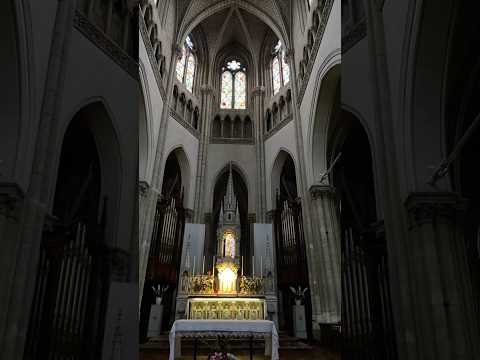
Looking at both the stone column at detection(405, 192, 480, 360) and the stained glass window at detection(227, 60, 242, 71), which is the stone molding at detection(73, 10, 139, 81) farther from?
the stained glass window at detection(227, 60, 242, 71)

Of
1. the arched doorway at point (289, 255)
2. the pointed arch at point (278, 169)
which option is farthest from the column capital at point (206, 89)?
the arched doorway at point (289, 255)

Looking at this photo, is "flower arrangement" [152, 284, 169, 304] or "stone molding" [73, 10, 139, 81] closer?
"stone molding" [73, 10, 139, 81]

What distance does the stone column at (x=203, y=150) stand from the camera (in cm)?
1723

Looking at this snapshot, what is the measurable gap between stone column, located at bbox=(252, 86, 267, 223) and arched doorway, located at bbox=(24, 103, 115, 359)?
12.3 metres

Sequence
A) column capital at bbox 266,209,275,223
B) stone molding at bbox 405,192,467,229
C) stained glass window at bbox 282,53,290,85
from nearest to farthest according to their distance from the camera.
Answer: stone molding at bbox 405,192,467,229 < column capital at bbox 266,209,275,223 < stained glass window at bbox 282,53,290,85

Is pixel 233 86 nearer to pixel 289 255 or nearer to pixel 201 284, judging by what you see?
pixel 289 255

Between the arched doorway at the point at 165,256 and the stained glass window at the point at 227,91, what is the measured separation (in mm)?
6214

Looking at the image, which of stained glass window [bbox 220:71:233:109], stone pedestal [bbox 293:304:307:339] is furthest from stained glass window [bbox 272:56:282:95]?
stone pedestal [bbox 293:304:307:339]

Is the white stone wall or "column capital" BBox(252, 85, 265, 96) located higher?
"column capital" BBox(252, 85, 265, 96)

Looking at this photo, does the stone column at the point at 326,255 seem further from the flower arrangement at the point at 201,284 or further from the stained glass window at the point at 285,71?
the stained glass window at the point at 285,71

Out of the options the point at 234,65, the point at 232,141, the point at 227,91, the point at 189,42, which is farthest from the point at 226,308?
the point at 234,65

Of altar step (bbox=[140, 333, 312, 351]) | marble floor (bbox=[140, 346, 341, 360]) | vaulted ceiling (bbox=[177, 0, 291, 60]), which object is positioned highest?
vaulted ceiling (bbox=[177, 0, 291, 60])

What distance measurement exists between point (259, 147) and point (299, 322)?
28.3 ft

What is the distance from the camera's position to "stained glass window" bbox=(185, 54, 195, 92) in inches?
759
